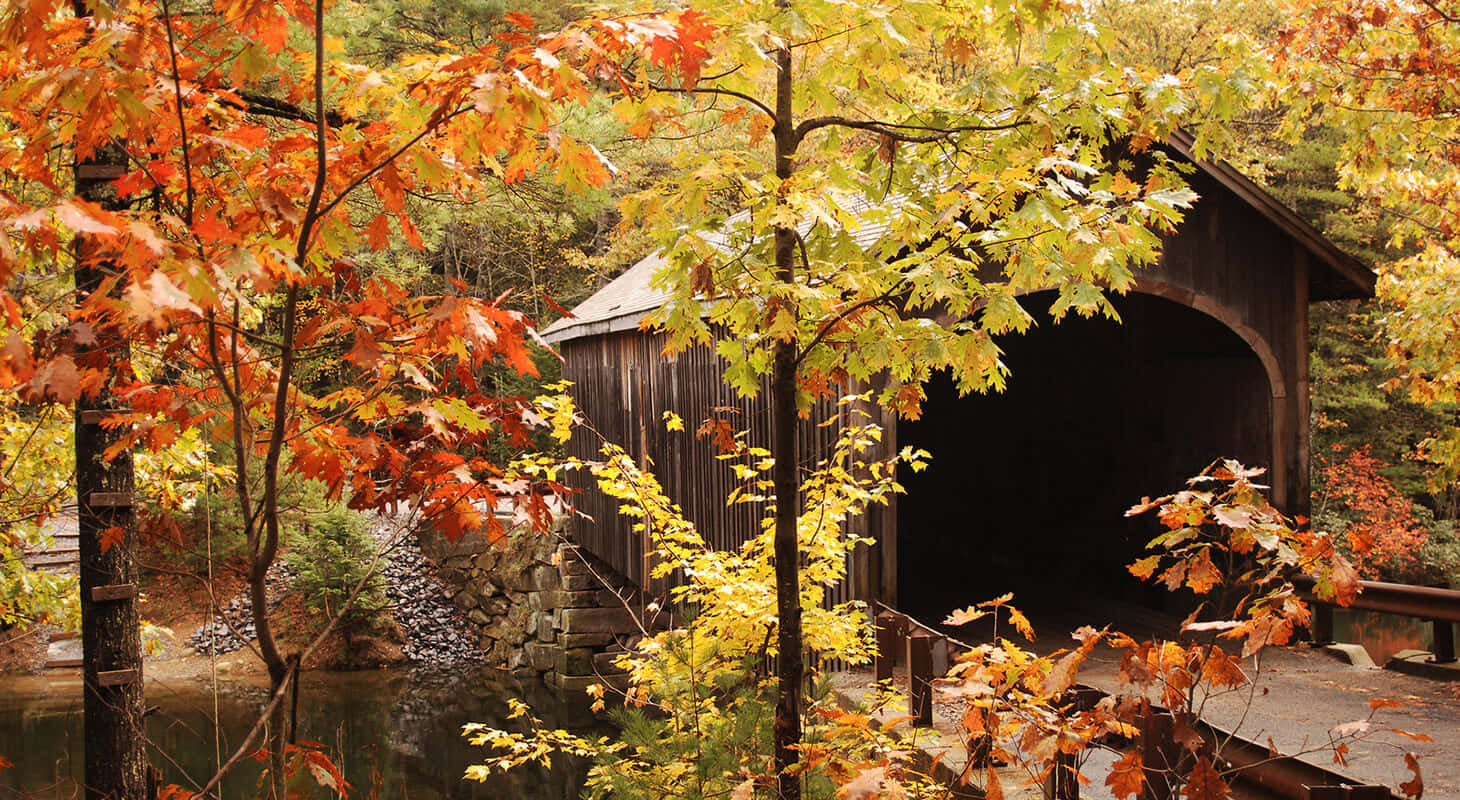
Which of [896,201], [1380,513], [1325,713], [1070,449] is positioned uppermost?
[896,201]

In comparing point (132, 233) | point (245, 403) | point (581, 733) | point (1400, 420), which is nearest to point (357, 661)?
point (581, 733)

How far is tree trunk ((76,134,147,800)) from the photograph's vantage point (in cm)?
416

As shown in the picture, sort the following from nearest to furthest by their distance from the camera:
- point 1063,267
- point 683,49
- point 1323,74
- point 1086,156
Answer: point 683,49
point 1063,267
point 1086,156
point 1323,74

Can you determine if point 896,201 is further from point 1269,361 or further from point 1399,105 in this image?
point 1269,361

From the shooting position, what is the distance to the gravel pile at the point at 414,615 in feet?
46.0

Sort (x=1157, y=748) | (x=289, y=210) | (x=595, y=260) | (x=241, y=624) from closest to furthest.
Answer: (x=289, y=210), (x=1157, y=748), (x=241, y=624), (x=595, y=260)

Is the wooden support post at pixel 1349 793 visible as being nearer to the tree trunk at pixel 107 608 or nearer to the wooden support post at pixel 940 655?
the wooden support post at pixel 940 655

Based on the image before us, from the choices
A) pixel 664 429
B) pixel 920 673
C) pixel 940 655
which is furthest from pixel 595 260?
pixel 920 673

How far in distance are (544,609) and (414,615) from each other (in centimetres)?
248

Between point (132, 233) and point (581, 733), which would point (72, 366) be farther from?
point (581, 733)

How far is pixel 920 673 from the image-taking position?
4812 mm

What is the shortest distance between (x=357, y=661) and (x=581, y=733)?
417 centimetres

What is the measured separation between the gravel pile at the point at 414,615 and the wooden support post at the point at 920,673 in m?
10.4

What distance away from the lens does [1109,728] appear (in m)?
2.62
